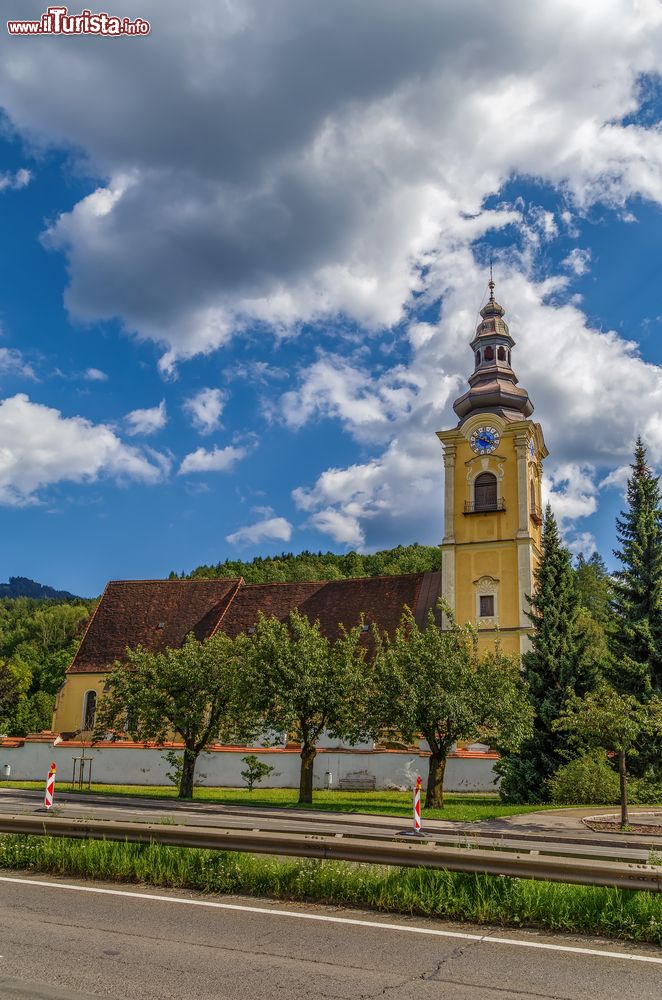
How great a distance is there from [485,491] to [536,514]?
3.17m

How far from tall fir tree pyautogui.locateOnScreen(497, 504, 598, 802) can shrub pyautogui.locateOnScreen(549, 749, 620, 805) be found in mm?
983

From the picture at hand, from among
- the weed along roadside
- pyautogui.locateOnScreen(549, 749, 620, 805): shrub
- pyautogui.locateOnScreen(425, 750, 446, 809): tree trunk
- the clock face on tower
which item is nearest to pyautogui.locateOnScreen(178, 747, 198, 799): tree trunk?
pyautogui.locateOnScreen(425, 750, 446, 809): tree trunk

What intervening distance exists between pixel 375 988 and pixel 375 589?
143ft

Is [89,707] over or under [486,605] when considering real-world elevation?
under

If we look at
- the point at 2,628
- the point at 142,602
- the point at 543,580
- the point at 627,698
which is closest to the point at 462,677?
the point at 627,698

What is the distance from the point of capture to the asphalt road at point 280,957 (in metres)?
6.91

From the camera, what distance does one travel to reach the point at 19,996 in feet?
21.6

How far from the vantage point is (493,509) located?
47594 mm

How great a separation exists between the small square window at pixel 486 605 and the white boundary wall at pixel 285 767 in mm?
10762

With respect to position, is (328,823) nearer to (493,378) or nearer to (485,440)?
(485,440)

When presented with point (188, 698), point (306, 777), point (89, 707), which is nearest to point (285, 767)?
point (188, 698)

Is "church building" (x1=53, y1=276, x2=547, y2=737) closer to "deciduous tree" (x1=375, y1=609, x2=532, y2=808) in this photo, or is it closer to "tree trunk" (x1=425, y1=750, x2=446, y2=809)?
"deciduous tree" (x1=375, y1=609, x2=532, y2=808)

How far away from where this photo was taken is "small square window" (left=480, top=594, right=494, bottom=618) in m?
46.3

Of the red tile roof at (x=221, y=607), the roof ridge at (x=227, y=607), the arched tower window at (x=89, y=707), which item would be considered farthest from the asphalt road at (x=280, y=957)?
the arched tower window at (x=89, y=707)
